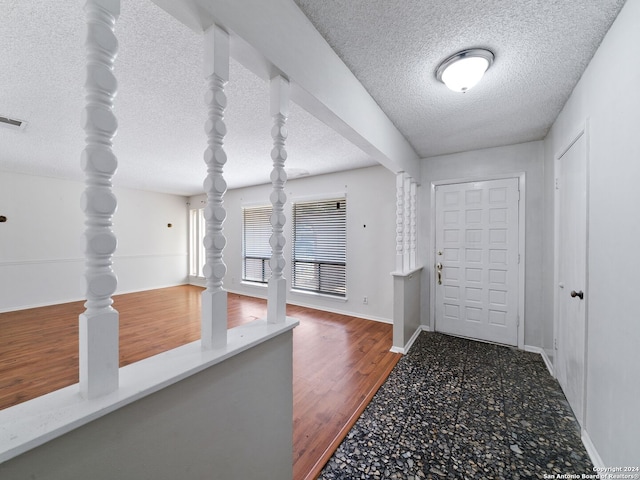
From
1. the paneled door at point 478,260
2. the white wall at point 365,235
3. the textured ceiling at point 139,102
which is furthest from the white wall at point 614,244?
the white wall at point 365,235

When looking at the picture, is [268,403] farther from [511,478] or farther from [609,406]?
[609,406]

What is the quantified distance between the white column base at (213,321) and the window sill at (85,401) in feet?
0.10

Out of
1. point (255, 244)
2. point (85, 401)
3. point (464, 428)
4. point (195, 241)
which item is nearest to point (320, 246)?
point (255, 244)

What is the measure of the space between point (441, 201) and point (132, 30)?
363 centimetres

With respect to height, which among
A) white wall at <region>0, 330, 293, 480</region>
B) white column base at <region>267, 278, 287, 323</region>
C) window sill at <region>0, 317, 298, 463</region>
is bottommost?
white wall at <region>0, 330, 293, 480</region>

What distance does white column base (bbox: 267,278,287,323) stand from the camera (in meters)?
1.33

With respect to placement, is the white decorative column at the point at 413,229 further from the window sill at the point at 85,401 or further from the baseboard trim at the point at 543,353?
the window sill at the point at 85,401

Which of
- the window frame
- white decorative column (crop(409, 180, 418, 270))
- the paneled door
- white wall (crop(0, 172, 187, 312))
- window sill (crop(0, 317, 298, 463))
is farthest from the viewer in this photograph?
the window frame

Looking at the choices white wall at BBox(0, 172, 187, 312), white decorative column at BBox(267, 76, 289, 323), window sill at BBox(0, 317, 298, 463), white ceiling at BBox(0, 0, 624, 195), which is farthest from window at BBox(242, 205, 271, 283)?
window sill at BBox(0, 317, 298, 463)

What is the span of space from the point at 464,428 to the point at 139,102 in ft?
12.3

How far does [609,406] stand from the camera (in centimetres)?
143

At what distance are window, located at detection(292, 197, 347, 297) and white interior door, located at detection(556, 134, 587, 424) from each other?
9.54ft

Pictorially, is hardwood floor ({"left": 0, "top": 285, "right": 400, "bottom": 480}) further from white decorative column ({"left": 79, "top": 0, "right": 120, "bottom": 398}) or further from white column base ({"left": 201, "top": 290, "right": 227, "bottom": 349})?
white decorative column ({"left": 79, "top": 0, "right": 120, "bottom": 398})

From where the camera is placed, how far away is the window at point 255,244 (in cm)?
591
